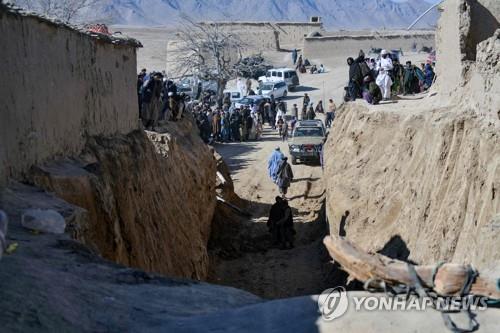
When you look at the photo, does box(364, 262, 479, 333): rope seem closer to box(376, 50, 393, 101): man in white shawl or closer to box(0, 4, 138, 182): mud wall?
box(0, 4, 138, 182): mud wall

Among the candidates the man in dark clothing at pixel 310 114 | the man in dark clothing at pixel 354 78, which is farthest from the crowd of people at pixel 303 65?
the man in dark clothing at pixel 354 78

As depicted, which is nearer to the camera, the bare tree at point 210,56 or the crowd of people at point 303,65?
the bare tree at point 210,56

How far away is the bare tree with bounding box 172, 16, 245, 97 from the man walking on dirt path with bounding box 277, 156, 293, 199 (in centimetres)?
1834

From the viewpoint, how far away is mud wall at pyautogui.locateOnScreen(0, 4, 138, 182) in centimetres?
785

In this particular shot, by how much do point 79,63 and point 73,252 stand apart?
492 cm

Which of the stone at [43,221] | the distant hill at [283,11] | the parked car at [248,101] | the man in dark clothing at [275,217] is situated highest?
the distant hill at [283,11]

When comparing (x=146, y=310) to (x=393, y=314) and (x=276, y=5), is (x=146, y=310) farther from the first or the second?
(x=276, y=5)

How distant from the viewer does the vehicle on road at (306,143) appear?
23922 millimetres

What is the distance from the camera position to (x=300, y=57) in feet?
161

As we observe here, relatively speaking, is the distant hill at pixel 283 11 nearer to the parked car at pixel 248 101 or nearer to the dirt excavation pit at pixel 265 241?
the parked car at pixel 248 101

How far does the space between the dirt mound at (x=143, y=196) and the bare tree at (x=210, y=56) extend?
887 inches

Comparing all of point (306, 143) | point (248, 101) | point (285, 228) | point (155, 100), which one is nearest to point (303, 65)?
point (248, 101)

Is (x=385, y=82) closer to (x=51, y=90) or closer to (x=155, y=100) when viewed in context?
(x=155, y=100)

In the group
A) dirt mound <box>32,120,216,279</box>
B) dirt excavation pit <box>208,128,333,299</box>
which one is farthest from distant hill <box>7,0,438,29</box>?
dirt mound <box>32,120,216,279</box>
